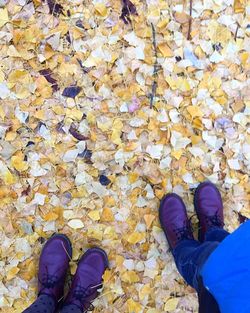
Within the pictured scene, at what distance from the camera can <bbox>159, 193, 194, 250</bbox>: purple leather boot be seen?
1551mm

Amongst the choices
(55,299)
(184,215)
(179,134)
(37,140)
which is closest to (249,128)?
(179,134)

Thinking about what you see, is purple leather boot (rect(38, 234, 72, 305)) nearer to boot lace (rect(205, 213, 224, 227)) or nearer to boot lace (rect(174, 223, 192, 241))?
boot lace (rect(174, 223, 192, 241))

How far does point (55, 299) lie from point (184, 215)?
1.57 feet

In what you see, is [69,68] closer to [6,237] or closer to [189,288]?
[6,237]

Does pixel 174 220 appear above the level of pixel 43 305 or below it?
above

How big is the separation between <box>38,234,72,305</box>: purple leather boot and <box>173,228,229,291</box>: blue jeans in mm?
349

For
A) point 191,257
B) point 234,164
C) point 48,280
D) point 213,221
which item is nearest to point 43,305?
point 48,280

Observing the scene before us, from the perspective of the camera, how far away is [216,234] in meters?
1.51

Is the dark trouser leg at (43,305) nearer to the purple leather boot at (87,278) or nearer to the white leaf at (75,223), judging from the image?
the purple leather boot at (87,278)

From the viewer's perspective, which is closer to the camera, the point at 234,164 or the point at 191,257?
the point at 191,257

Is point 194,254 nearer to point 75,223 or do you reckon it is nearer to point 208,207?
point 208,207

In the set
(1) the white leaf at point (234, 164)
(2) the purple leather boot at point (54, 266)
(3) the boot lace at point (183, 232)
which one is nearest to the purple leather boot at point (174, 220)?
(3) the boot lace at point (183, 232)

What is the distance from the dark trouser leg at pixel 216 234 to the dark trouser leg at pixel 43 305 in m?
0.51

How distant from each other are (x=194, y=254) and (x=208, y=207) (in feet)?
0.68
